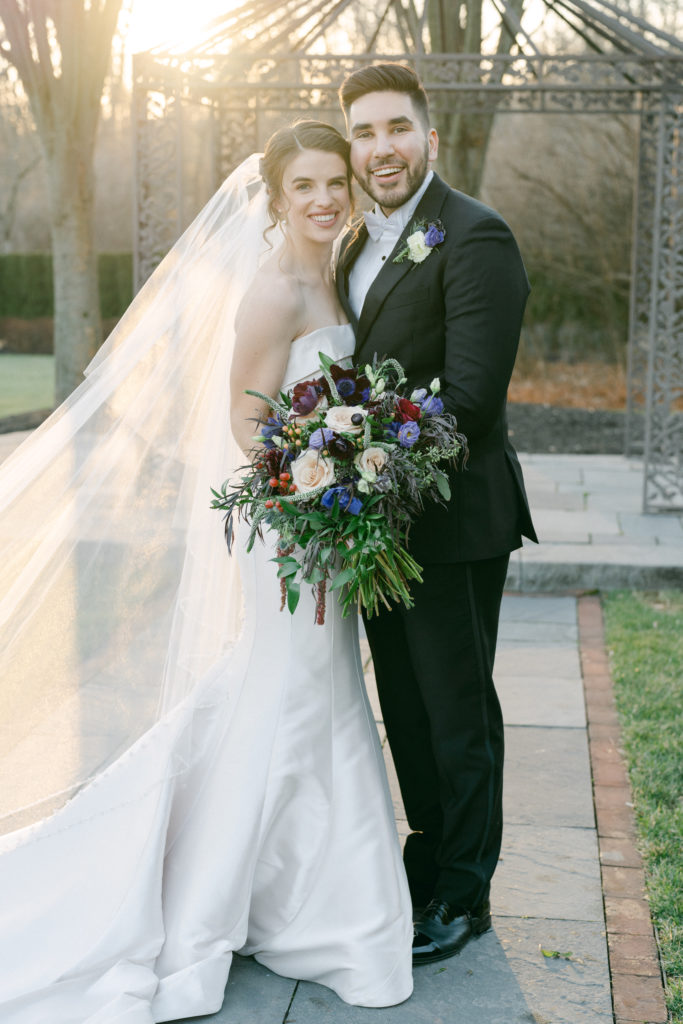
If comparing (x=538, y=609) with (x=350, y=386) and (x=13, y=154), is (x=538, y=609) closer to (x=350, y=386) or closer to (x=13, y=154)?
(x=350, y=386)

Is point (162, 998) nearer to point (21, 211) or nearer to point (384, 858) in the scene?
point (384, 858)

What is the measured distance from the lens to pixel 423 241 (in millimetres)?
2895

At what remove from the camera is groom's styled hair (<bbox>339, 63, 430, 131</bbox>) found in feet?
9.49

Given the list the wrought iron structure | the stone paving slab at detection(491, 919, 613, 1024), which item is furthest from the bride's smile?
the wrought iron structure

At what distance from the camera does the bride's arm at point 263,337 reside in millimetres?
2936

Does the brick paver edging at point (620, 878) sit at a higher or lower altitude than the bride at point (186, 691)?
lower

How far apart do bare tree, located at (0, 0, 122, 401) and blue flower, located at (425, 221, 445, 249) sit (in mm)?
8476

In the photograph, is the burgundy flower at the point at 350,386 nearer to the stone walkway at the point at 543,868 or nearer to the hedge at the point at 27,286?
the stone walkway at the point at 543,868

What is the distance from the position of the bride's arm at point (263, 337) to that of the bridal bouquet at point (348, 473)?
18 cm

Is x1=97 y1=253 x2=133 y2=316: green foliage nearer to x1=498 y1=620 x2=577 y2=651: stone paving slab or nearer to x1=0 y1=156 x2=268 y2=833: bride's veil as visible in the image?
x1=498 y1=620 x2=577 y2=651: stone paving slab

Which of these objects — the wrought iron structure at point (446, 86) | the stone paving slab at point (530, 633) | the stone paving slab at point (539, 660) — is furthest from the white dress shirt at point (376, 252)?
the wrought iron structure at point (446, 86)

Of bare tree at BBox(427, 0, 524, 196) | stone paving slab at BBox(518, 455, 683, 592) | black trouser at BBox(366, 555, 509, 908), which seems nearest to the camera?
black trouser at BBox(366, 555, 509, 908)

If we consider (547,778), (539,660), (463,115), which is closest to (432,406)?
(547,778)

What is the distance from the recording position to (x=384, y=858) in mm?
2945
